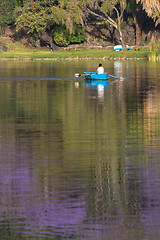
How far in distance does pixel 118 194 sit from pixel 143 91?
25215mm

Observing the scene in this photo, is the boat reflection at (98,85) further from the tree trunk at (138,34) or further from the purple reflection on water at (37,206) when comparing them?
the tree trunk at (138,34)

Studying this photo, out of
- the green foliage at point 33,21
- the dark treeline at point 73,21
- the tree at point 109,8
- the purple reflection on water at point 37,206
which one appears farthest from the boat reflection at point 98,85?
the green foliage at point 33,21

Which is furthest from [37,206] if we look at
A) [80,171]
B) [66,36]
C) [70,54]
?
[66,36]

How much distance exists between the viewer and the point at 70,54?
81438 mm

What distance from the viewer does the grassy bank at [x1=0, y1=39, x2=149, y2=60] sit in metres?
78.9

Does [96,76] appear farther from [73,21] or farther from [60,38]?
[60,38]

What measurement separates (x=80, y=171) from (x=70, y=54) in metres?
68.4

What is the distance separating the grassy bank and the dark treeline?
2707 mm

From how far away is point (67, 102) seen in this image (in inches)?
1200

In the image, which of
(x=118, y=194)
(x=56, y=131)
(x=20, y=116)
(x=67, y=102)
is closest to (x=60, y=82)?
(x=67, y=102)

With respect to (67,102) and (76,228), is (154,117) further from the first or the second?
(76,228)

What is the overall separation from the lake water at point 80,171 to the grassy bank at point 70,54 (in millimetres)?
49571

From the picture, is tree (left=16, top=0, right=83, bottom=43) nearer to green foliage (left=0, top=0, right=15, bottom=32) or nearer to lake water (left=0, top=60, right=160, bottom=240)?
green foliage (left=0, top=0, right=15, bottom=32)

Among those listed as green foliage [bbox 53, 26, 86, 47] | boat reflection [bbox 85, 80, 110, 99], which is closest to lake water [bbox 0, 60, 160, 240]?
boat reflection [bbox 85, 80, 110, 99]
